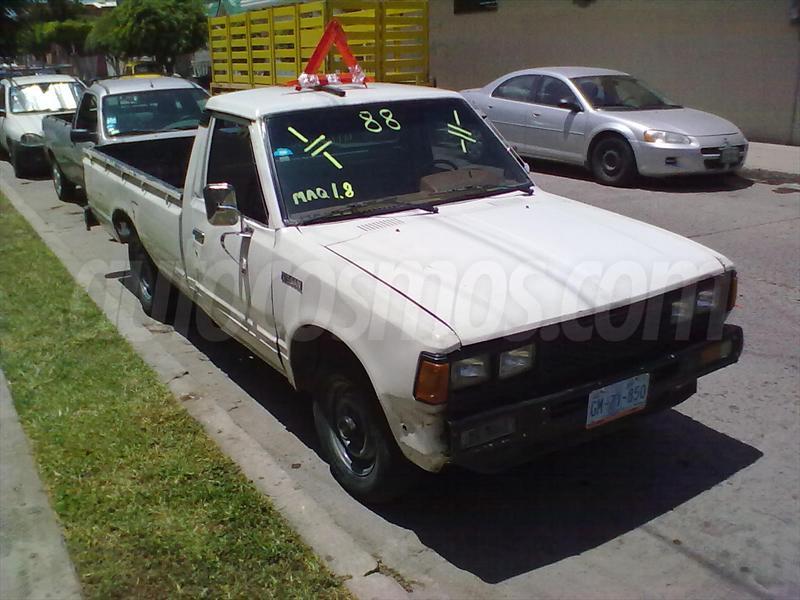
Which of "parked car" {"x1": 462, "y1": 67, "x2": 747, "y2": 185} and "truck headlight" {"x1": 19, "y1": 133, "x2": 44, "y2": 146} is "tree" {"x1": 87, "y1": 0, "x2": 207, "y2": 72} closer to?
"truck headlight" {"x1": 19, "y1": 133, "x2": 44, "y2": 146}

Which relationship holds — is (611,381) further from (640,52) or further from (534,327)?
(640,52)

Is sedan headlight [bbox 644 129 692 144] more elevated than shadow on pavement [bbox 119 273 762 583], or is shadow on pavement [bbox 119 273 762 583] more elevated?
sedan headlight [bbox 644 129 692 144]

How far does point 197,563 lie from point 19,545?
0.87m

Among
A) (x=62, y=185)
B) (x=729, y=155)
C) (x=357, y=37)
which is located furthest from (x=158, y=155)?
(x=729, y=155)

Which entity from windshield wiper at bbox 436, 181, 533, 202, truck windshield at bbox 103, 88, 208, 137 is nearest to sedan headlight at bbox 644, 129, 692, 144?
truck windshield at bbox 103, 88, 208, 137

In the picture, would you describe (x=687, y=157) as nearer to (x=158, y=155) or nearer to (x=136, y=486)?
(x=158, y=155)

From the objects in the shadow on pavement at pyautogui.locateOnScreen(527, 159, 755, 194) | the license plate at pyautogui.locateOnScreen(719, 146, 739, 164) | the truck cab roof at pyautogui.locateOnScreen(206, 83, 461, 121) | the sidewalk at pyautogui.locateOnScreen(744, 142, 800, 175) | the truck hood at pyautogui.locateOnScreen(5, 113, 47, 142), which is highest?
the truck cab roof at pyautogui.locateOnScreen(206, 83, 461, 121)

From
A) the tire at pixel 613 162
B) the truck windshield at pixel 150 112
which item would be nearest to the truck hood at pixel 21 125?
the truck windshield at pixel 150 112

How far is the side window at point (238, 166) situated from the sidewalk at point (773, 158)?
378 inches

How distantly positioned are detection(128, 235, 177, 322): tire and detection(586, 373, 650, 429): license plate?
4151 millimetres

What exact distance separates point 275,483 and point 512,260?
5.42 ft

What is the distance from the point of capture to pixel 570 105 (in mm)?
11453

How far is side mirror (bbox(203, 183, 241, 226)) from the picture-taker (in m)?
4.28

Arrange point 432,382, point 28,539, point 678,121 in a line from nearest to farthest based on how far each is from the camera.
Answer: point 432,382 < point 28,539 < point 678,121
